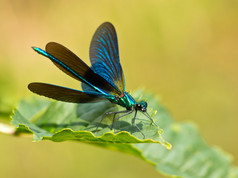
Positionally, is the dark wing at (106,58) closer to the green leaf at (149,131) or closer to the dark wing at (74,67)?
the dark wing at (74,67)

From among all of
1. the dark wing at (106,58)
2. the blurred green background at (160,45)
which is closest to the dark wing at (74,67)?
the dark wing at (106,58)

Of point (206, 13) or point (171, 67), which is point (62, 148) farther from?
point (206, 13)

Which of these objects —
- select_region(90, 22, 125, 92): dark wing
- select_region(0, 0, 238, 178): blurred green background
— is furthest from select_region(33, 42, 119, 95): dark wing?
select_region(0, 0, 238, 178): blurred green background

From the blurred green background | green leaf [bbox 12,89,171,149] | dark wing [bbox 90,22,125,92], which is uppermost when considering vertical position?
the blurred green background

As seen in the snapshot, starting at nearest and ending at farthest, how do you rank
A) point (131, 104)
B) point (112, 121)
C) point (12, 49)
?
point (112, 121), point (131, 104), point (12, 49)

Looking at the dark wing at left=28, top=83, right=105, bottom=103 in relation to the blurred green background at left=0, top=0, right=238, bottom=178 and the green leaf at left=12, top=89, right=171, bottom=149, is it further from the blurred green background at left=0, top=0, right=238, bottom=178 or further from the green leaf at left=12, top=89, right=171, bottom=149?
the blurred green background at left=0, top=0, right=238, bottom=178

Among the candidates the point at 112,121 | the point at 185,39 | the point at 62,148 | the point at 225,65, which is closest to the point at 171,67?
the point at 185,39

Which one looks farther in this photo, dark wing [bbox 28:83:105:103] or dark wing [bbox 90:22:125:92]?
dark wing [bbox 90:22:125:92]

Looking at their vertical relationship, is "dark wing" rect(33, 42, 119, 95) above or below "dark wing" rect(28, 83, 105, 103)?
above
